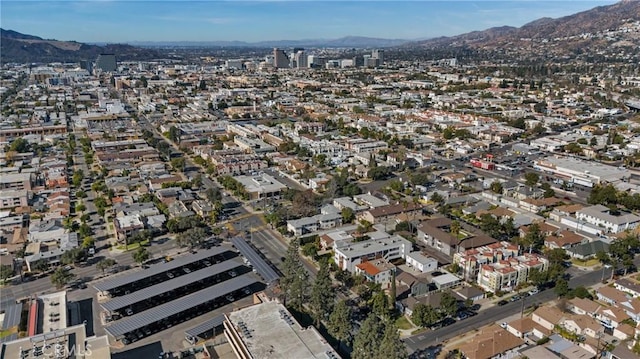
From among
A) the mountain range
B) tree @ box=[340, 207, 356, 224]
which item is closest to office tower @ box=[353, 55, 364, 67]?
the mountain range

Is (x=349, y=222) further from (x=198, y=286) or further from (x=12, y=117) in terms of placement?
(x=12, y=117)

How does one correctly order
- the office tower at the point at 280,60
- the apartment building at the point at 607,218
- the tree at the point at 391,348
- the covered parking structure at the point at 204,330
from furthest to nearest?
the office tower at the point at 280,60
the apartment building at the point at 607,218
the covered parking structure at the point at 204,330
the tree at the point at 391,348

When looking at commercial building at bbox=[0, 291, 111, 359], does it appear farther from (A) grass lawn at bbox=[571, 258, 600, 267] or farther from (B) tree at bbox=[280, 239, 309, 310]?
(A) grass lawn at bbox=[571, 258, 600, 267]

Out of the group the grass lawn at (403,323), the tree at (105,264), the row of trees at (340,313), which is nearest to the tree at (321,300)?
the row of trees at (340,313)

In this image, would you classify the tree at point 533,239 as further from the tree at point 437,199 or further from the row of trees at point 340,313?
the row of trees at point 340,313

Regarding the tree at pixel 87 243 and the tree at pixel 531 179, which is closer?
the tree at pixel 87 243
